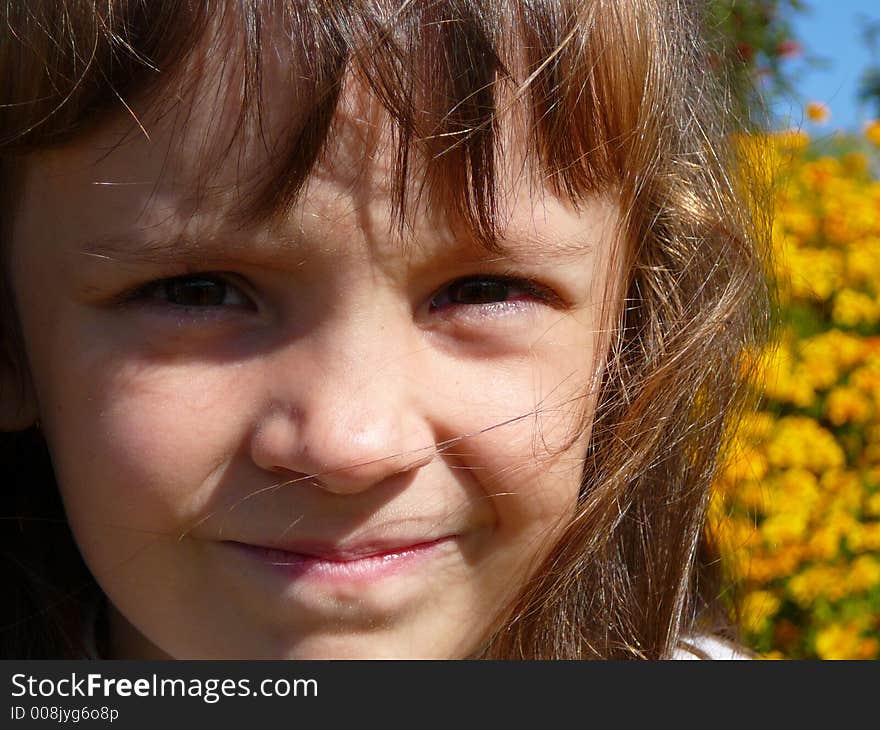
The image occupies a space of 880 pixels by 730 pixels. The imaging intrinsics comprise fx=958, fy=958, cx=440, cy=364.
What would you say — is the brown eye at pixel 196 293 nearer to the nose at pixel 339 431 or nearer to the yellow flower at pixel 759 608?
the nose at pixel 339 431

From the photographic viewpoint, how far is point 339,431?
3.25 ft

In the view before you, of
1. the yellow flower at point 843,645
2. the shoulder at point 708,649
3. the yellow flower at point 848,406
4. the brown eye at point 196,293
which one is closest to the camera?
the brown eye at point 196,293

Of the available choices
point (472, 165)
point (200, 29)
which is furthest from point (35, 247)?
point (472, 165)

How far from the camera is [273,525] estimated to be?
1.08 m

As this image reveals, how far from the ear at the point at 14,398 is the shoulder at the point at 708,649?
106 cm

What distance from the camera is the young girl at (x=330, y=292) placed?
96 centimetres

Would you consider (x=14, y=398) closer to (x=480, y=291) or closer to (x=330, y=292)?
(x=330, y=292)

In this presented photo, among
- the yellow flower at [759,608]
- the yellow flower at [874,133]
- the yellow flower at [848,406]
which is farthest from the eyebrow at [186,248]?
the yellow flower at [874,133]

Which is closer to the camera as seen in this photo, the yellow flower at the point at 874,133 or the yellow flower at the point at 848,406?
the yellow flower at the point at 848,406

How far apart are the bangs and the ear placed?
324 mm

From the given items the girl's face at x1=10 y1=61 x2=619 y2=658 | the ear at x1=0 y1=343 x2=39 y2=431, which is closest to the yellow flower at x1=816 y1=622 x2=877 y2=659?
the girl's face at x1=10 y1=61 x2=619 y2=658

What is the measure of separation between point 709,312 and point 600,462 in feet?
0.91

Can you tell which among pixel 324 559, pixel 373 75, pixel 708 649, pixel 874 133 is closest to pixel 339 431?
pixel 324 559

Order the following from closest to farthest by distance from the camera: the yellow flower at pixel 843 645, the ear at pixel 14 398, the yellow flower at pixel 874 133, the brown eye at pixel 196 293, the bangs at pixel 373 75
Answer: the bangs at pixel 373 75 < the brown eye at pixel 196 293 < the ear at pixel 14 398 < the yellow flower at pixel 843 645 < the yellow flower at pixel 874 133
